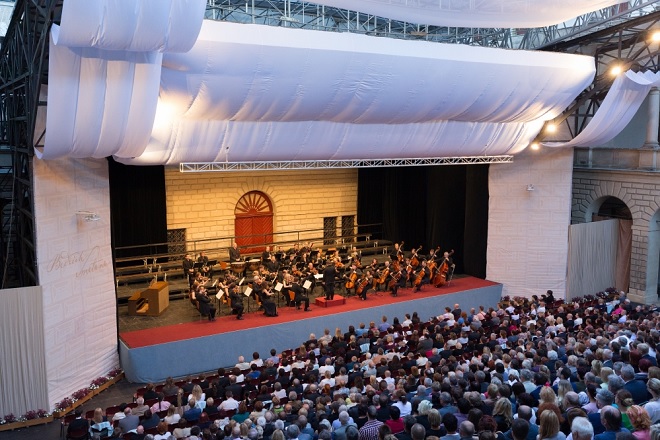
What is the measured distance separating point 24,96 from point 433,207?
14622mm

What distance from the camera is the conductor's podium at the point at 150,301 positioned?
16438 mm

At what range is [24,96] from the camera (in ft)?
39.8

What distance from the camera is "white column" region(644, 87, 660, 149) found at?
2023 cm

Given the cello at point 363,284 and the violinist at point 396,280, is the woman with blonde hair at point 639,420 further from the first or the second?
the violinist at point 396,280

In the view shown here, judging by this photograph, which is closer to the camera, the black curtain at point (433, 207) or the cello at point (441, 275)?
the cello at point (441, 275)

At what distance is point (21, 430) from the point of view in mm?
11820

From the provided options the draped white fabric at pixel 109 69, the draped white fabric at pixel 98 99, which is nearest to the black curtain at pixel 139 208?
the draped white fabric at pixel 109 69

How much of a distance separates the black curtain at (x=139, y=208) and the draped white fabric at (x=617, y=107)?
1205cm

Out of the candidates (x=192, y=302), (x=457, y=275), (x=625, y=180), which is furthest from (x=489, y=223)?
(x=192, y=302)

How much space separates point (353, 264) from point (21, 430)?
971 cm

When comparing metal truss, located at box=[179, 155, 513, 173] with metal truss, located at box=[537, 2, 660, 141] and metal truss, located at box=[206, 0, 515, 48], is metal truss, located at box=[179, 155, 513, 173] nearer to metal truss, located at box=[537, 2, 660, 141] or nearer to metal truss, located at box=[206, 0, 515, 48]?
metal truss, located at box=[537, 2, 660, 141]

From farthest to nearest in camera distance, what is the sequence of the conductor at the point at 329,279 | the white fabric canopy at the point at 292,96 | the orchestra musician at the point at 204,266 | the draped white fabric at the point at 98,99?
the orchestra musician at the point at 204,266 < the conductor at the point at 329,279 < the white fabric canopy at the point at 292,96 < the draped white fabric at the point at 98,99

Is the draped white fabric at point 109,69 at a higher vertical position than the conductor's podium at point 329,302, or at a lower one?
higher

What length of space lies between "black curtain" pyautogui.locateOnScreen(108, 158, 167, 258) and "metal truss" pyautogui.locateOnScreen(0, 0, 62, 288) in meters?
4.70
